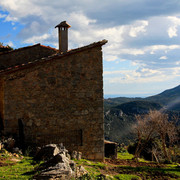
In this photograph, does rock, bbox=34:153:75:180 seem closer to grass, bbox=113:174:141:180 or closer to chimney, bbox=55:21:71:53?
grass, bbox=113:174:141:180

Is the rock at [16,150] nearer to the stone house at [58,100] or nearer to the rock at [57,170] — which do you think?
the stone house at [58,100]

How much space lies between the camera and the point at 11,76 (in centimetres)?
1152

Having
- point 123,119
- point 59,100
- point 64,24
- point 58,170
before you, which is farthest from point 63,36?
point 123,119

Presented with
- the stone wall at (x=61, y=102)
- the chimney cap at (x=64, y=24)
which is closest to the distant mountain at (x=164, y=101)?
the chimney cap at (x=64, y=24)

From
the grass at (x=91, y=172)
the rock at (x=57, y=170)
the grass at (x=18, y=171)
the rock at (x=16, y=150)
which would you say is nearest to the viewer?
the rock at (x=57, y=170)

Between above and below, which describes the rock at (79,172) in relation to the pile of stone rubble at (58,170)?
below

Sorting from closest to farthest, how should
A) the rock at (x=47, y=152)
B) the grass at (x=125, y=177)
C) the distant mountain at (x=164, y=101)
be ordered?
1. the rock at (x=47, y=152)
2. the grass at (x=125, y=177)
3. the distant mountain at (x=164, y=101)

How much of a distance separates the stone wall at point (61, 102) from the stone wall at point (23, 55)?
3.85m

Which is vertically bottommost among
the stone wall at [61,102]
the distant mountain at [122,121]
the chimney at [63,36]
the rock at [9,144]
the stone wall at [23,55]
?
the distant mountain at [122,121]

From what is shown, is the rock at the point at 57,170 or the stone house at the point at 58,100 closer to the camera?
the rock at the point at 57,170

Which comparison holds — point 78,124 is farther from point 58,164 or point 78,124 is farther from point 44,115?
point 58,164

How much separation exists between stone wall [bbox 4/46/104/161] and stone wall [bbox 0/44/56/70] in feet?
12.6

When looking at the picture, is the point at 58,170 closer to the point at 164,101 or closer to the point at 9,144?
the point at 9,144

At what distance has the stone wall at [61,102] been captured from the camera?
38.3 ft
